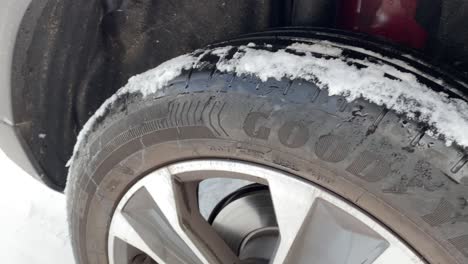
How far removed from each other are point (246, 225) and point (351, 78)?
65 cm

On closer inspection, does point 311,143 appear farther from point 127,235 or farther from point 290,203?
point 127,235

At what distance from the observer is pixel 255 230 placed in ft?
5.27

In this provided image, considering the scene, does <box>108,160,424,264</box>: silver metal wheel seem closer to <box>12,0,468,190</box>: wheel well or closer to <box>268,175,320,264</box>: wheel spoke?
<box>268,175,320,264</box>: wheel spoke

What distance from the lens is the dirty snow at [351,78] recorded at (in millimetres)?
1050

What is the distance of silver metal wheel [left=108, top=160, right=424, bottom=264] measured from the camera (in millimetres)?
1156

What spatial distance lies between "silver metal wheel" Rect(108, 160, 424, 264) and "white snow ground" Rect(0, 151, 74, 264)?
93cm

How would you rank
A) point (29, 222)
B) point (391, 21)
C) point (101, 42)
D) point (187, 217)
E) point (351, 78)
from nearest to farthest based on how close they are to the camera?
point (351, 78), point (187, 217), point (391, 21), point (101, 42), point (29, 222)

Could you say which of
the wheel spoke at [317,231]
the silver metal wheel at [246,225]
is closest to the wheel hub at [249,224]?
the silver metal wheel at [246,225]

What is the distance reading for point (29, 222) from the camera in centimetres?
249

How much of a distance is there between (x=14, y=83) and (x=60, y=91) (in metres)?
0.16

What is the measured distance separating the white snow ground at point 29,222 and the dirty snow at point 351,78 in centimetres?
135

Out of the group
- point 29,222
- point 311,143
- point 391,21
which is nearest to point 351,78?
point 311,143

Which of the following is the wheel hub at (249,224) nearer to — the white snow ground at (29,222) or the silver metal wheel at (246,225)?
the silver metal wheel at (246,225)

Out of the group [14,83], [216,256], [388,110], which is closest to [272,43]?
[388,110]
